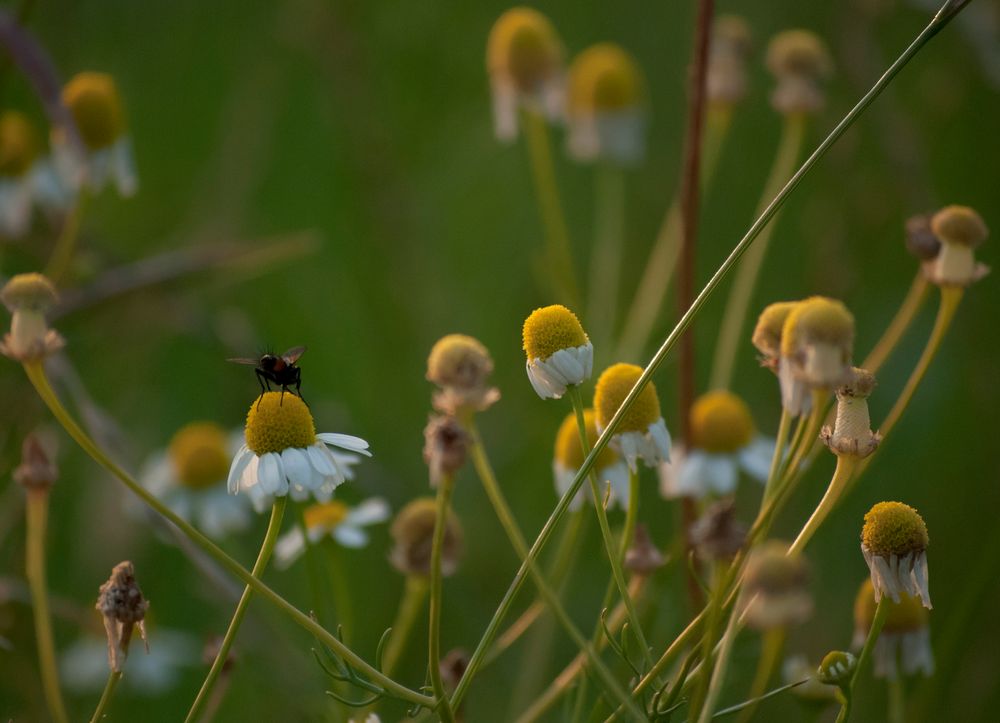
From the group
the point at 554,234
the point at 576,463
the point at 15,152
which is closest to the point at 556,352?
the point at 576,463

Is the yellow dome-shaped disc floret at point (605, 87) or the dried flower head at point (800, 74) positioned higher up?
the yellow dome-shaped disc floret at point (605, 87)

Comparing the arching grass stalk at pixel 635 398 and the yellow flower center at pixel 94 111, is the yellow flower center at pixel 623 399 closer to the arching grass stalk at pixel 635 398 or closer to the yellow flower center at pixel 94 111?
the arching grass stalk at pixel 635 398

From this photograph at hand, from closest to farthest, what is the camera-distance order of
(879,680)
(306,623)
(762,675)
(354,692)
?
(306,623) → (762,675) → (354,692) → (879,680)

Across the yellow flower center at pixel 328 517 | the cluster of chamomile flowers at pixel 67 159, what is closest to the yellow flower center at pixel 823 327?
the yellow flower center at pixel 328 517

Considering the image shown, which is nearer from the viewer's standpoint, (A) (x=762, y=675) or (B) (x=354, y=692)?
(A) (x=762, y=675)

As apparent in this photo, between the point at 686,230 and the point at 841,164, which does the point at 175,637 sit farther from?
the point at 841,164

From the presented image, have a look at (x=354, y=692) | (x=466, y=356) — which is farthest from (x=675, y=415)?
(x=466, y=356)

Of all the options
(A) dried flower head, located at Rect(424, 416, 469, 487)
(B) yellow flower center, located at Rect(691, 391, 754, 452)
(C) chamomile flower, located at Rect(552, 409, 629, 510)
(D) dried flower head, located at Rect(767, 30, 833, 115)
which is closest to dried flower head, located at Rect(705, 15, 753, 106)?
(D) dried flower head, located at Rect(767, 30, 833, 115)
